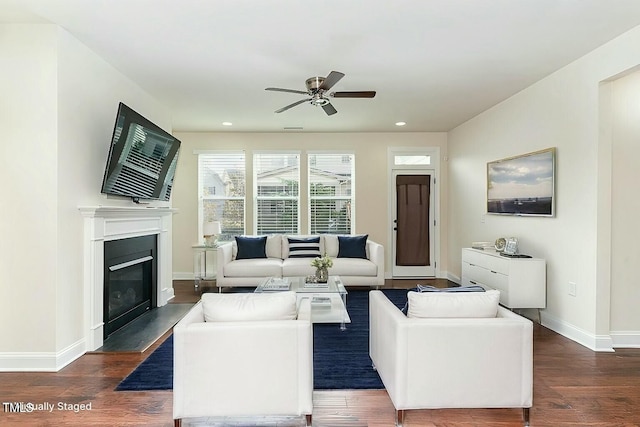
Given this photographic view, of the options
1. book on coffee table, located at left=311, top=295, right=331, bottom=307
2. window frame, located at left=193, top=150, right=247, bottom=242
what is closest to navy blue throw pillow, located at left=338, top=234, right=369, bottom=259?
A: book on coffee table, located at left=311, top=295, right=331, bottom=307

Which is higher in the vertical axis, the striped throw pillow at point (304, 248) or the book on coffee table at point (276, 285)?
the striped throw pillow at point (304, 248)

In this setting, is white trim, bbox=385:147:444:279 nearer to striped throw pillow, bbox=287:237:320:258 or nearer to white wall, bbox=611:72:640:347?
striped throw pillow, bbox=287:237:320:258

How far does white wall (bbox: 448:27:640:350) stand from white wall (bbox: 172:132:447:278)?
2.11 m

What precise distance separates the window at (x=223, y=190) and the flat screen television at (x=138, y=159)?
2.15 metres

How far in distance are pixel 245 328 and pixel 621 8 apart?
3280mm

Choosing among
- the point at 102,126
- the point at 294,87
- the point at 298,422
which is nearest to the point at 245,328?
the point at 298,422

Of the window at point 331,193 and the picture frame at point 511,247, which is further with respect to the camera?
the window at point 331,193

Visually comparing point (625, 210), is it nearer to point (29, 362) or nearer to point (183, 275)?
point (29, 362)

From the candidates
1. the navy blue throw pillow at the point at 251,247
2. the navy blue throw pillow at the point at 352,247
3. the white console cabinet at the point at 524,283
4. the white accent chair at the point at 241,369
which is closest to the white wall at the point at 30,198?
the white accent chair at the point at 241,369

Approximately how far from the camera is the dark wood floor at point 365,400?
7.46 feet

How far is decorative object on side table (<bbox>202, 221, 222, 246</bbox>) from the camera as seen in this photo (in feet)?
20.6

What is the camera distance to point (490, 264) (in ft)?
15.0

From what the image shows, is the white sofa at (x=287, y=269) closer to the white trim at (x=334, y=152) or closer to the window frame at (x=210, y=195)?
the window frame at (x=210, y=195)

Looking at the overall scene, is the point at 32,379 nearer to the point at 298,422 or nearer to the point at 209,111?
the point at 298,422
